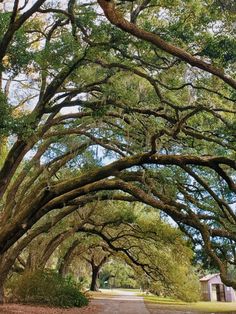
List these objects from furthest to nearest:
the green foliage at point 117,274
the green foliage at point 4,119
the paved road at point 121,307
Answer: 1. the green foliage at point 117,274
2. the paved road at point 121,307
3. the green foliage at point 4,119

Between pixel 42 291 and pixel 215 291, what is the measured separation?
2573 cm

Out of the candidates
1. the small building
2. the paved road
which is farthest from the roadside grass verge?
the small building

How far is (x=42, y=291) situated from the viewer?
1652cm

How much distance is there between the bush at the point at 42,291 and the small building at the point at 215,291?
73.5 ft

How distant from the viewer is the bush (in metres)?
16.4

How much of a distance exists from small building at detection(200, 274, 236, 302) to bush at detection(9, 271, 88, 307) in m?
22.4

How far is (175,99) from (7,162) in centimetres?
434

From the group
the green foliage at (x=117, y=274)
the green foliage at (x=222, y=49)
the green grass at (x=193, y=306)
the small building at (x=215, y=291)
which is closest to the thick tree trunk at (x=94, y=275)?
the green foliage at (x=117, y=274)

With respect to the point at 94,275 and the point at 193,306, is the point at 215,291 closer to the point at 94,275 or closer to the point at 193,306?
the point at 94,275

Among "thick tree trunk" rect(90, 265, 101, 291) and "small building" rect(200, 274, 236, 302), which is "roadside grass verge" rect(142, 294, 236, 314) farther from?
"thick tree trunk" rect(90, 265, 101, 291)

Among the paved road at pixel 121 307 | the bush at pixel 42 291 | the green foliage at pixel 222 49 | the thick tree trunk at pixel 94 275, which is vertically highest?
the green foliage at pixel 222 49

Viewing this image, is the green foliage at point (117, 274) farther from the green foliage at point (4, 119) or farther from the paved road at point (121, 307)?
the green foliage at point (4, 119)

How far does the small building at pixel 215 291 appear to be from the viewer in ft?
120

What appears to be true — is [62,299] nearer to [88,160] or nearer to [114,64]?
[88,160]
